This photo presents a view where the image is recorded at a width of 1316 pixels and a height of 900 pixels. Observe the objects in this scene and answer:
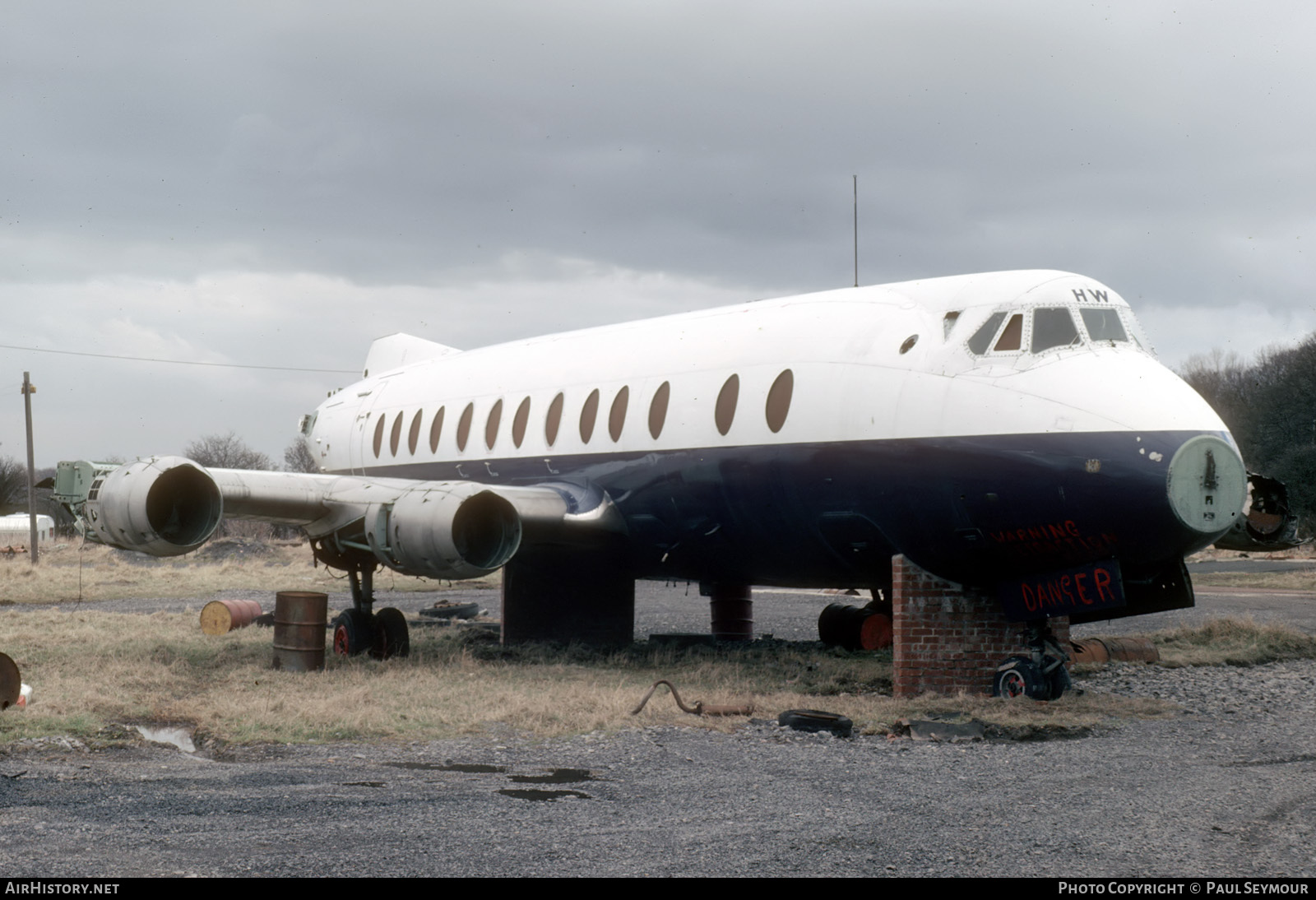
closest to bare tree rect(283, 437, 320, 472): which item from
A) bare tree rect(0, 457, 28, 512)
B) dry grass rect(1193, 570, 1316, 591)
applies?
bare tree rect(0, 457, 28, 512)

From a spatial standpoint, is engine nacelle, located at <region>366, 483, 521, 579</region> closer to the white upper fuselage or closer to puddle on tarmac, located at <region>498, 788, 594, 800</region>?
the white upper fuselage

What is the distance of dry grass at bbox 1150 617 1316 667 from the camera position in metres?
16.2

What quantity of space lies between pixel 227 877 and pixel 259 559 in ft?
150

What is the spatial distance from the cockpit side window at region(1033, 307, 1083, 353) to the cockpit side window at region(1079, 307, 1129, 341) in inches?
6.6

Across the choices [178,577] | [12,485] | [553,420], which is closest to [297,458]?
[12,485]

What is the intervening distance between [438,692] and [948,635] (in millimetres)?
5305

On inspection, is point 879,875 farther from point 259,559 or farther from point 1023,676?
point 259,559

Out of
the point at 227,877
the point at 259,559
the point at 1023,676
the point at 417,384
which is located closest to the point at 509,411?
the point at 417,384

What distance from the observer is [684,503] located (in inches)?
543

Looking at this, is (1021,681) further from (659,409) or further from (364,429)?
(364,429)

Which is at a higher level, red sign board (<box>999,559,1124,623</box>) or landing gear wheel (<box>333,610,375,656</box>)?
red sign board (<box>999,559,1124,623</box>)

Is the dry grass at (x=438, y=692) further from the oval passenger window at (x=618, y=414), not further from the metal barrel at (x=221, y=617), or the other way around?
the oval passenger window at (x=618, y=414)

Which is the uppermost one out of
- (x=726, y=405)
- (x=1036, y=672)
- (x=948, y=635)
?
(x=726, y=405)

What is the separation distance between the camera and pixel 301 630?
47.1 ft
